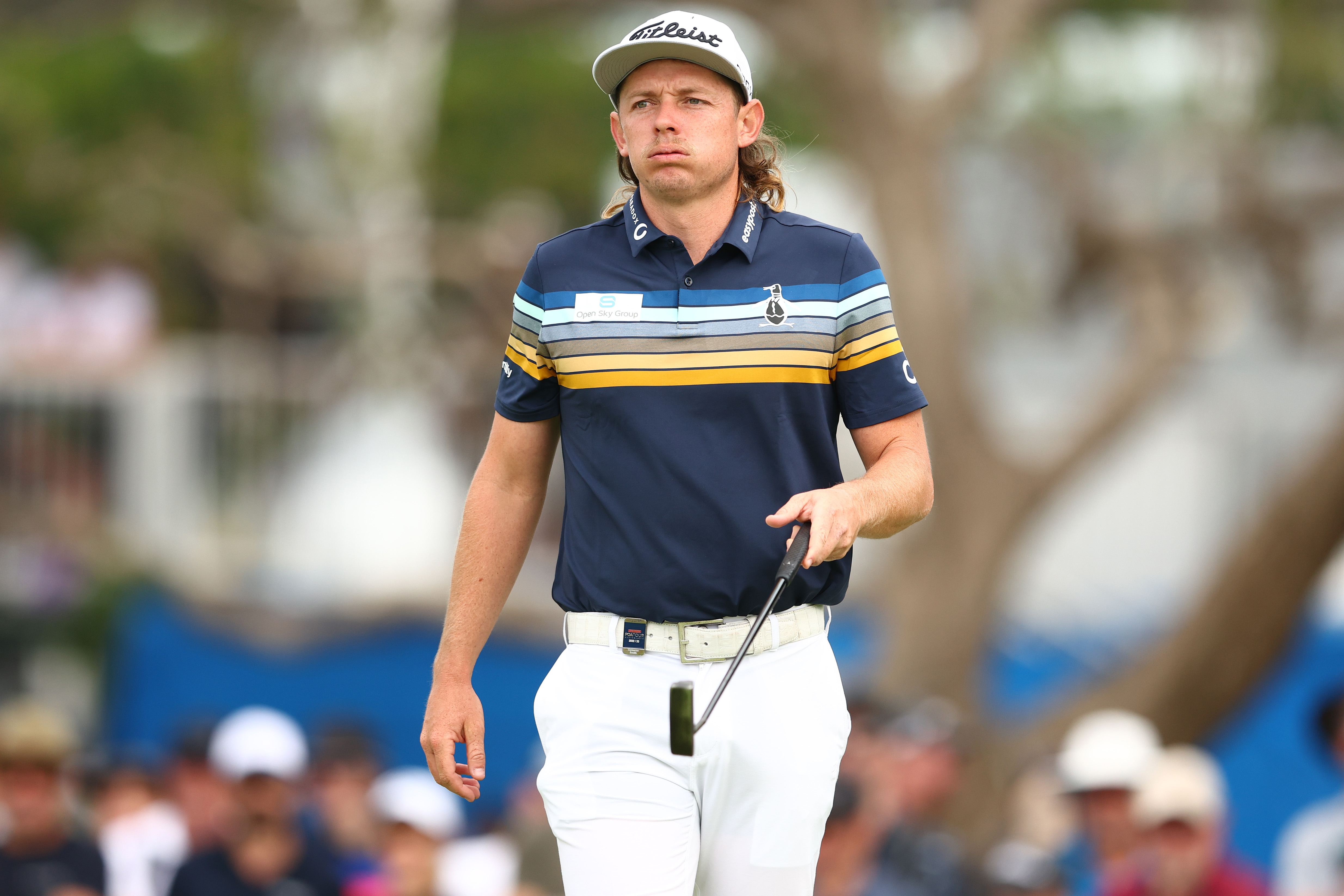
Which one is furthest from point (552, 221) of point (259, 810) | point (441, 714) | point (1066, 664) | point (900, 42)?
point (441, 714)

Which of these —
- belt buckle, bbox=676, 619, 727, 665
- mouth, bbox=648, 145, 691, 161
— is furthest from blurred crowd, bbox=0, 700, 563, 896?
mouth, bbox=648, 145, 691, 161

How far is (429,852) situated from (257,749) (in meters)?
1.00

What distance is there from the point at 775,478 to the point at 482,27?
11.0 metres

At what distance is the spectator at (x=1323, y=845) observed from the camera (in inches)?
262

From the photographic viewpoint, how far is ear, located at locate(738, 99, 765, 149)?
347 centimetres

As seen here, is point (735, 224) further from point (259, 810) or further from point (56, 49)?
point (56, 49)

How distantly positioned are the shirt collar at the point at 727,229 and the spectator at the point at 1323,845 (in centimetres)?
419

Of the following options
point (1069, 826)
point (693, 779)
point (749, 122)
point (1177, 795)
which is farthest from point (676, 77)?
point (1069, 826)

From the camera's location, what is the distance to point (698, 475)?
10.8 ft

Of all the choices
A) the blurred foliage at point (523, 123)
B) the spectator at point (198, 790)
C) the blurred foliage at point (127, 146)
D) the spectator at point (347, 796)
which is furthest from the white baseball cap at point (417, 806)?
the blurred foliage at point (523, 123)

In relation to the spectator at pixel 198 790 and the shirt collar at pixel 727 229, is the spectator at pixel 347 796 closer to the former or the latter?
the spectator at pixel 198 790

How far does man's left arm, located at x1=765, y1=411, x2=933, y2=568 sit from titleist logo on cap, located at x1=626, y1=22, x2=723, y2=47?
764 millimetres

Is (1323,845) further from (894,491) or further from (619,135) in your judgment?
(619,135)

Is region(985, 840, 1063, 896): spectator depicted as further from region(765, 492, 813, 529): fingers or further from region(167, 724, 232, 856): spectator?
region(765, 492, 813, 529): fingers
